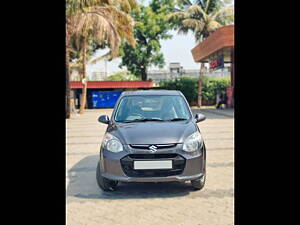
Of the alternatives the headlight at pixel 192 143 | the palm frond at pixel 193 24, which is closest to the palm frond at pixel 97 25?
the palm frond at pixel 193 24

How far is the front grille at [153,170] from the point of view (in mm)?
4484

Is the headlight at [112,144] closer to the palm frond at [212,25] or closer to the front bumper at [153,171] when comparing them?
the front bumper at [153,171]

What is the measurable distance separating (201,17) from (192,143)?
84.0 feet

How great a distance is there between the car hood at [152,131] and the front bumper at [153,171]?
0.42 ft

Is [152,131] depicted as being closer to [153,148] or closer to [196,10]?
[153,148]

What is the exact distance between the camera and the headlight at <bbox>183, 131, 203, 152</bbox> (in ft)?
15.1

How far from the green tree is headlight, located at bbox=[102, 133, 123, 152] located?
3240 cm

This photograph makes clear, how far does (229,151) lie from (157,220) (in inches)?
187

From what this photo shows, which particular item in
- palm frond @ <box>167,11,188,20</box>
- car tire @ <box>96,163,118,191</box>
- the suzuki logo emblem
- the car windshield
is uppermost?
palm frond @ <box>167,11,188,20</box>

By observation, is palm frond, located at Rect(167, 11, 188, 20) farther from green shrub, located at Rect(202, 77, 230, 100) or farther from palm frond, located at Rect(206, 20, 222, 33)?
green shrub, located at Rect(202, 77, 230, 100)

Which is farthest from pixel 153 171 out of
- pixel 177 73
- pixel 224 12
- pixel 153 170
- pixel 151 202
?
pixel 177 73

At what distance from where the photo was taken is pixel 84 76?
22531 mm

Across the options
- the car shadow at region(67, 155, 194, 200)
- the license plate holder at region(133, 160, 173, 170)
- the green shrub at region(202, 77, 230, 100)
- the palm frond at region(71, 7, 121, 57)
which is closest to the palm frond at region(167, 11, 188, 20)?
the green shrub at region(202, 77, 230, 100)

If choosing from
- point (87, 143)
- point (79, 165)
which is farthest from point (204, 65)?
point (79, 165)
